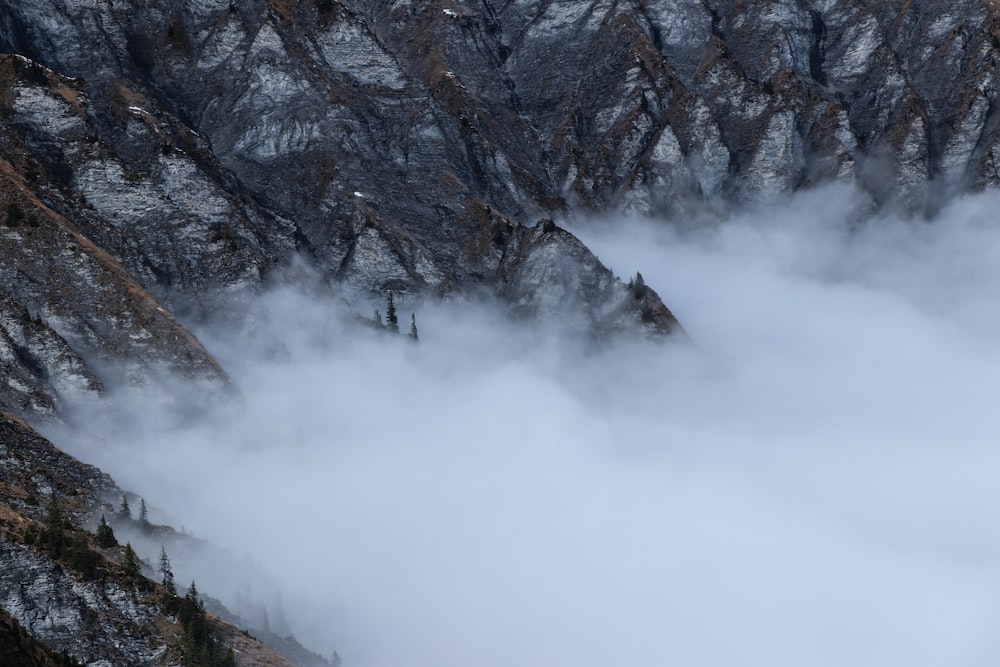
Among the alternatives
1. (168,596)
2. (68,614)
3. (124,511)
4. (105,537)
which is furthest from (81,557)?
(124,511)

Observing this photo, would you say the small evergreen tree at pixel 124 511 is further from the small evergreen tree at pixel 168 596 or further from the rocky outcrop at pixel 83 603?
the small evergreen tree at pixel 168 596

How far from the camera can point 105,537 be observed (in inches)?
5817

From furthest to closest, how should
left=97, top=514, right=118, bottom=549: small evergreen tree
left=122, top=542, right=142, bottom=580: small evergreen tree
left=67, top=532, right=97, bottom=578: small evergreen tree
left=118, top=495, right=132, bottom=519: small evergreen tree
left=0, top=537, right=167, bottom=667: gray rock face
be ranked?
left=118, top=495, right=132, bottom=519: small evergreen tree → left=97, top=514, right=118, bottom=549: small evergreen tree → left=122, top=542, right=142, bottom=580: small evergreen tree → left=67, top=532, right=97, bottom=578: small evergreen tree → left=0, top=537, right=167, bottom=667: gray rock face

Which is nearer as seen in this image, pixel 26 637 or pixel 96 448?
pixel 26 637

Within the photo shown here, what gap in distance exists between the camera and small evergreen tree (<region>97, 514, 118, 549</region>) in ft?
484

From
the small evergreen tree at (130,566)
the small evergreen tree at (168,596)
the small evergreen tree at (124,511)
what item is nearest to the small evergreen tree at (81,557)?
the small evergreen tree at (130,566)

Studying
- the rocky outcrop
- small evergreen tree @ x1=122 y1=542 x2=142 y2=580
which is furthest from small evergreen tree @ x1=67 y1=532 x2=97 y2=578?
small evergreen tree @ x1=122 y1=542 x2=142 y2=580

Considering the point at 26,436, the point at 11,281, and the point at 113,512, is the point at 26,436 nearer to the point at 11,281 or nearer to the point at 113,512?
the point at 113,512

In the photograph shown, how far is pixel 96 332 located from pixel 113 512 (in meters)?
44.2

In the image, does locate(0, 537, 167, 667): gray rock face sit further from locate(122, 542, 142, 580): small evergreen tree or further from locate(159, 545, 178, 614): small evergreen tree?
locate(122, 542, 142, 580): small evergreen tree

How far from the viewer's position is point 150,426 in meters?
198

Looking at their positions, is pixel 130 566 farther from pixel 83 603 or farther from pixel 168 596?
pixel 83 603

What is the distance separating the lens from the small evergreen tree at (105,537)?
148 metres

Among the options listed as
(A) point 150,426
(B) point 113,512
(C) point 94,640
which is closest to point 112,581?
(C) point 94,640
